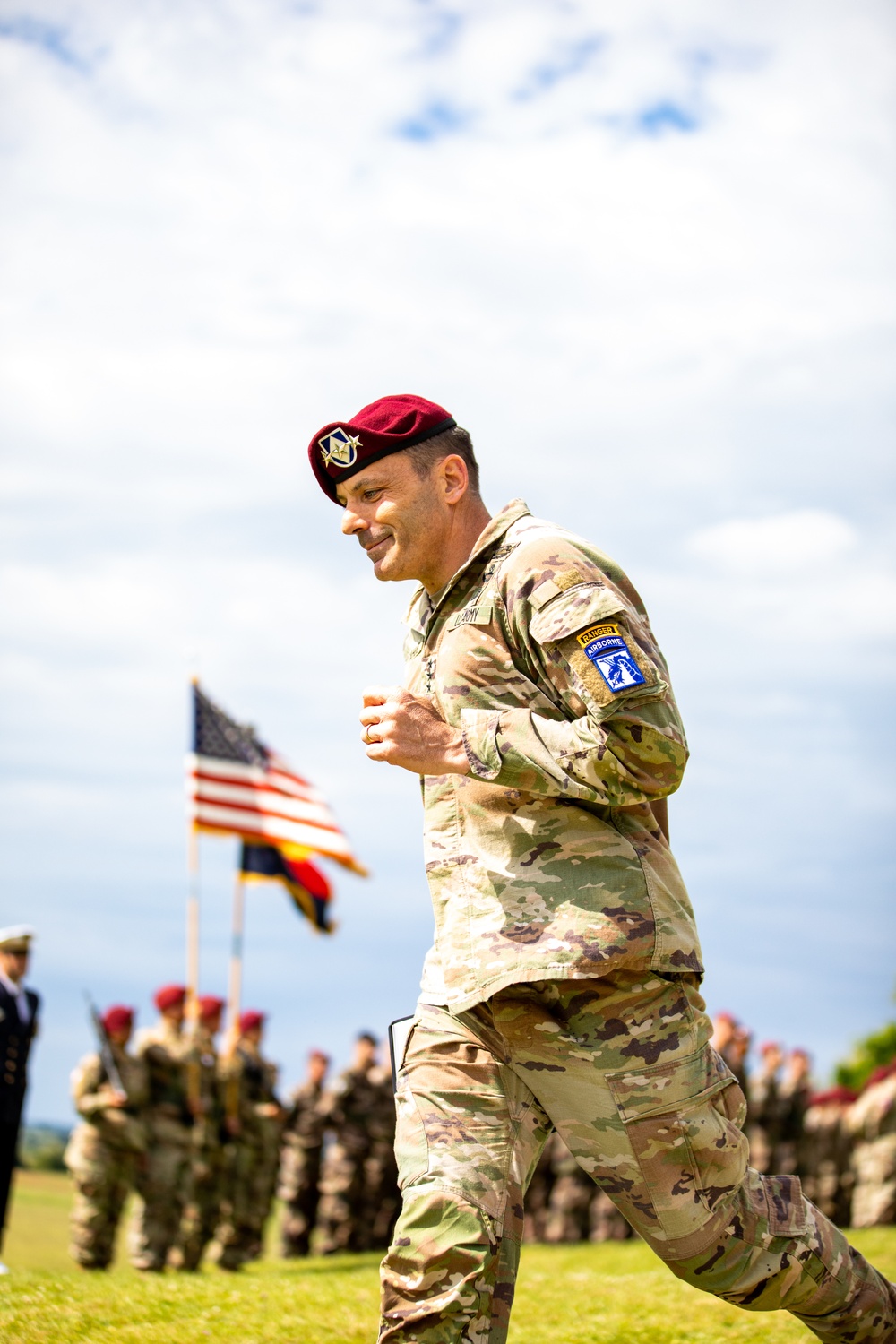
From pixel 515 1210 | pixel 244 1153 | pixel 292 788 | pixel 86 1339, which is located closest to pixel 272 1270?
pixel 244 1153

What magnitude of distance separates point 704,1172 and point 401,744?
4.18ft

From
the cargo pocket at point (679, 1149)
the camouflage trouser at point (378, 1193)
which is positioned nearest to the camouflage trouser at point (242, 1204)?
the camouflage trouser at point (378, 1193)

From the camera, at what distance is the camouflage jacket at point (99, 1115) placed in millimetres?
12273

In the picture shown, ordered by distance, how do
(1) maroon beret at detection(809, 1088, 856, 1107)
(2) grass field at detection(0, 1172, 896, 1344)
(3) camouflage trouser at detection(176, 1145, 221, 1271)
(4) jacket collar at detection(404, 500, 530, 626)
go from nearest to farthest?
(4) jacket collar at detection(404, 500, 530, 626) → (2) grass field at detection(0, 1172, 896, 1344) → (3) camouflage trouser at detection(176, 1145, 221, 1271) → (1) maroon beret at detection(809, 1088, 856, 1107)

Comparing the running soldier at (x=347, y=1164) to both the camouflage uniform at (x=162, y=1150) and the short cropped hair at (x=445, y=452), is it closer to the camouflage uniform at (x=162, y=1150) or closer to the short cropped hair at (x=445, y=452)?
the camouflage uniform at (x=162, y=1150)

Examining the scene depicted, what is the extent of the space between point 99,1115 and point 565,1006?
32.5 ft

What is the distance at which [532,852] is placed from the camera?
350 centimetres

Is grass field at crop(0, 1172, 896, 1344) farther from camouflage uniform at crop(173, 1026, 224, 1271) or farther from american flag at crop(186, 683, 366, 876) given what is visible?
american flag at crop(186, 683, 366, 876)

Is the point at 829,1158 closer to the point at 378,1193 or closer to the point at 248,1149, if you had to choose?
the point at 378,1193

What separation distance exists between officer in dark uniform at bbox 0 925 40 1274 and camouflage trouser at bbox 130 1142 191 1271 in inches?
85.3

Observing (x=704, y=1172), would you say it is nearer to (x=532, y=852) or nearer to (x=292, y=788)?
(x=532, y=852)

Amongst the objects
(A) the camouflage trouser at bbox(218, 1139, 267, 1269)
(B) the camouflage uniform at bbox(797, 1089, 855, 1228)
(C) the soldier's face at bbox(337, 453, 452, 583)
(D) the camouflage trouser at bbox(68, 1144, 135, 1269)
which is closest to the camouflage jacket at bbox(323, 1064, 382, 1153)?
(A) the camouflage trouser at bbox(218, 1139, 267, 1269)

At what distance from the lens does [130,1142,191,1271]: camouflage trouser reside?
12.7 meters

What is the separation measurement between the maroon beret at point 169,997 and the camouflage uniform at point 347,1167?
449 centimetres
